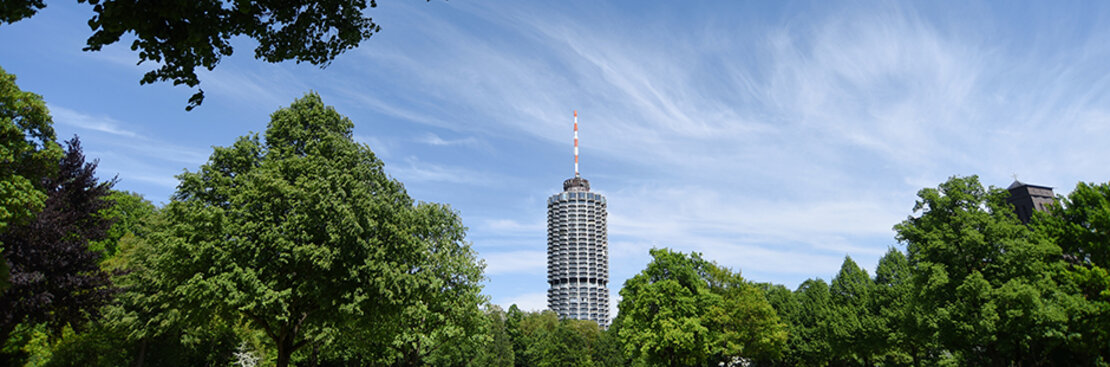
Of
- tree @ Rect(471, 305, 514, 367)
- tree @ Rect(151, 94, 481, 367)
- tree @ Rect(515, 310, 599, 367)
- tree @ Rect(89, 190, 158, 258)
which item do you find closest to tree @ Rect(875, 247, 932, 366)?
tree @ Rect(151, 94, 481, 367)

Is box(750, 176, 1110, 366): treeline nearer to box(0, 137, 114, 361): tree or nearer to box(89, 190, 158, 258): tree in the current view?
box(0, 137, 114, 361): tree

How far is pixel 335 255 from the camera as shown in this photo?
1858 centimetres

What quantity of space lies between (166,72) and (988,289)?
37.5 meters

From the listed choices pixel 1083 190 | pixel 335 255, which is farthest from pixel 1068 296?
pixel 335 255

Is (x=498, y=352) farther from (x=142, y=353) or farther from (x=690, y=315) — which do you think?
(x=142, y=353)

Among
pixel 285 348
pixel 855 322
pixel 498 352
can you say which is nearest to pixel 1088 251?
pixel 855 322

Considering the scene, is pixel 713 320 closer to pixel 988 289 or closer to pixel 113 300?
pixel 988 289

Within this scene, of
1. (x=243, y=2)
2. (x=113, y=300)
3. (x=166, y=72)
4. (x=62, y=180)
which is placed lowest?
(x=113, y=300)

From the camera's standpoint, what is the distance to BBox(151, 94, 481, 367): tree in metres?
18.7

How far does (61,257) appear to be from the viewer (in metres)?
26.9

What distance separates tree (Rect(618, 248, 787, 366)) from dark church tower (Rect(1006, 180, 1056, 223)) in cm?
11323

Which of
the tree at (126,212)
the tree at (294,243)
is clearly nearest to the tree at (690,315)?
the tree at (294,243)

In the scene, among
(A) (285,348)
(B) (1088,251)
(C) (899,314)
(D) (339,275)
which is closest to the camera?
(D) (339,275)

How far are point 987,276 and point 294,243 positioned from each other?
1477 inches
